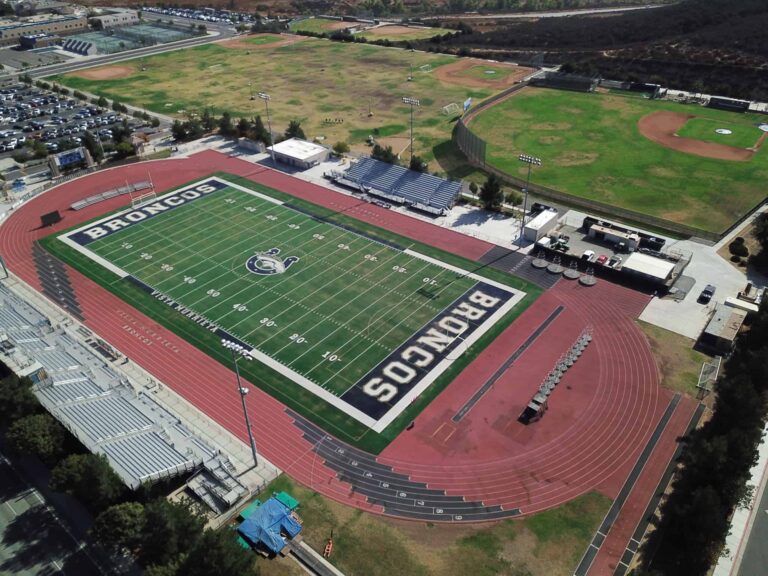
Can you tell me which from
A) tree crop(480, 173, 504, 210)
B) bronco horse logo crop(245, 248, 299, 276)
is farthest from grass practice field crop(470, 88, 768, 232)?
bronco horse logo crop(245, 248, 299, 276)

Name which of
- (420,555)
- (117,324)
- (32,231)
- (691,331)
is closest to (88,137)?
(32,231)

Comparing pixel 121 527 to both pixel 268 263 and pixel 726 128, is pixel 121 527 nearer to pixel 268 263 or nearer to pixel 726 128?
pixel 268 263

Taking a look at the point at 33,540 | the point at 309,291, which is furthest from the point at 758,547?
the point at 33,540

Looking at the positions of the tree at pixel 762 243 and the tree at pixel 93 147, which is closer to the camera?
the tree at pixel 762 243

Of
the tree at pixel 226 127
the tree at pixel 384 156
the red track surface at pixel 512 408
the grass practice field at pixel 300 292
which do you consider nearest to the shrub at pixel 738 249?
the red track surface at pixel 512 408

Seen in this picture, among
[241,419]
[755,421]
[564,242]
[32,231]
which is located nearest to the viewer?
[755,421]

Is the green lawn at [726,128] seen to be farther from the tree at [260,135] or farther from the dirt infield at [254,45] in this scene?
the dirt infield at [254,45]

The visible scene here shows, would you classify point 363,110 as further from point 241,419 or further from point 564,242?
point 241,419
